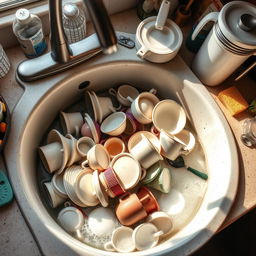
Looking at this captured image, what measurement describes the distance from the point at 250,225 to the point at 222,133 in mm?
667

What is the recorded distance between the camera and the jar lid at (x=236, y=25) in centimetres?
71

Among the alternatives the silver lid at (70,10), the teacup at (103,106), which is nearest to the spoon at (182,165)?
the teacup at (103,106)

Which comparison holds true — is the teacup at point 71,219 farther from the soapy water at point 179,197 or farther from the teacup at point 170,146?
the teacup at point 170,146

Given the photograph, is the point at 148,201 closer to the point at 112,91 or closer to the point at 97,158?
the point at 97,158

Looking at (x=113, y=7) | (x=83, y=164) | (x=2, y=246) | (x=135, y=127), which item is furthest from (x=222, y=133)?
(x=2, y=246)

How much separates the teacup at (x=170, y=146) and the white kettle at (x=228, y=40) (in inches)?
8.5

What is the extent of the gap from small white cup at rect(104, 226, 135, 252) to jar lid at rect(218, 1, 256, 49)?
53cm

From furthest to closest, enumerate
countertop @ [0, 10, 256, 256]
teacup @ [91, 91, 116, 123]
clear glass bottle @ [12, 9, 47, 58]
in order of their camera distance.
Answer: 1. teacup @ [91, 91, 116, 123]
2. clear glass bottle @ [12, 9, 47, 58]
3. countertop @ [0, 10, 256, 256]

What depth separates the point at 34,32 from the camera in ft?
2.60

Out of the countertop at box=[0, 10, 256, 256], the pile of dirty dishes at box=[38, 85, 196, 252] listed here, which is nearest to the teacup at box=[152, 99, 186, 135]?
the pile of dirty dishes at box=[38, 85, 196, 252]

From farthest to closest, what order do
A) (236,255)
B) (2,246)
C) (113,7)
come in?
(236,255) → (113,7) → (2,246)

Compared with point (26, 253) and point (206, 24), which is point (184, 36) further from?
point (26, 253)

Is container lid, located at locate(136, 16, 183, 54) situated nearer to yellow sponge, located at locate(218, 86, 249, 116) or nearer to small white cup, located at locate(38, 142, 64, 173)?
yellow sponge, located at locate(218, 86, 249, 116)

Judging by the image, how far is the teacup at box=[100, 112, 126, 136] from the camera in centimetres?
82
